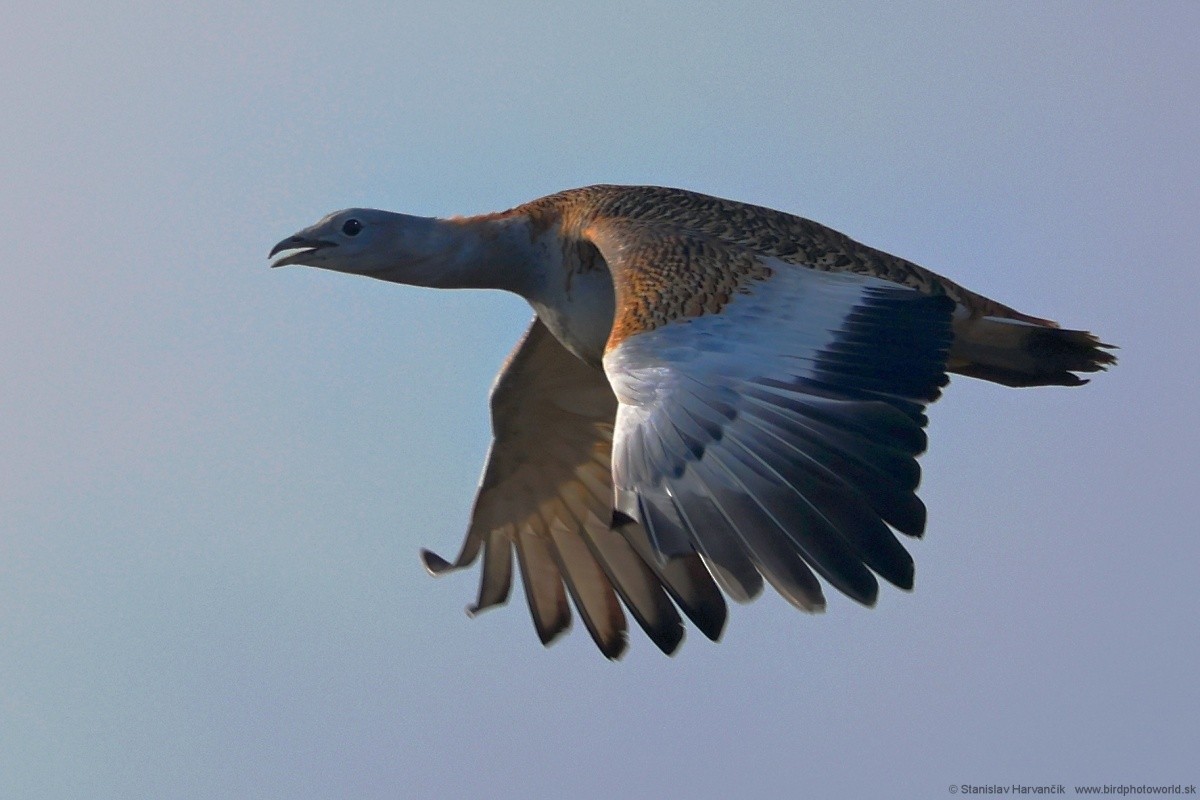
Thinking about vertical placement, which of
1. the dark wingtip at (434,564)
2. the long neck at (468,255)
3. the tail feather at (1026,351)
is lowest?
the dark wingtip at (434,564)

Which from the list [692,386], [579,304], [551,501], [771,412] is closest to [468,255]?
[579,304]

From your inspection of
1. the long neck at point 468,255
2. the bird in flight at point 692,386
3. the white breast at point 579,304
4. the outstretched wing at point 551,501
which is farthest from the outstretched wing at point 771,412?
the outstretched wing at point 551,501

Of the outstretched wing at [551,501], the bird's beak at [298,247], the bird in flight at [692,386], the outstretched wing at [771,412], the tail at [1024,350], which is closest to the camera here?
the outstretched wing at [771,412]

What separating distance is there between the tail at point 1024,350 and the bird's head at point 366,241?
3.40 m

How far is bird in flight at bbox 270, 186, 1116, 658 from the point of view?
9.59 meters

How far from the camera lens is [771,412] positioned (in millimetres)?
10148

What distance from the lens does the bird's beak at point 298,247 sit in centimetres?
1305

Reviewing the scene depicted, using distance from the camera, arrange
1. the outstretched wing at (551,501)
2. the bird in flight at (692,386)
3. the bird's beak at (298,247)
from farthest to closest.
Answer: the outstretched wing at (551,501), the bird's beak at (298,247), the bird in flight at (692,386)

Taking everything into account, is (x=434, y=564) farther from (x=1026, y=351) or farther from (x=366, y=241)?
(x=1026, y=351)

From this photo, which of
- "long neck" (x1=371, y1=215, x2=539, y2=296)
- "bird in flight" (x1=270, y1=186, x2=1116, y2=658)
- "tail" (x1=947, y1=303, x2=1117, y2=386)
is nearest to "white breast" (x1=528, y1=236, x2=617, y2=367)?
"bird in flight" (x1=270, y1=186, x2=1116, y2=658)

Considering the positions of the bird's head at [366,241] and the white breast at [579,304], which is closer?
the white breast at [579,304]

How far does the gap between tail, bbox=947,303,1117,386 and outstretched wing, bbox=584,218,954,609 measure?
1.06m

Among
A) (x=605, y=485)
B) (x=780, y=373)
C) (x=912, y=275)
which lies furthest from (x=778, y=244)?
(x=605, y=485)

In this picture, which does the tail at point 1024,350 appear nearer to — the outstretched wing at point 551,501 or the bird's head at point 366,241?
the outstretched wing at point 551,501
